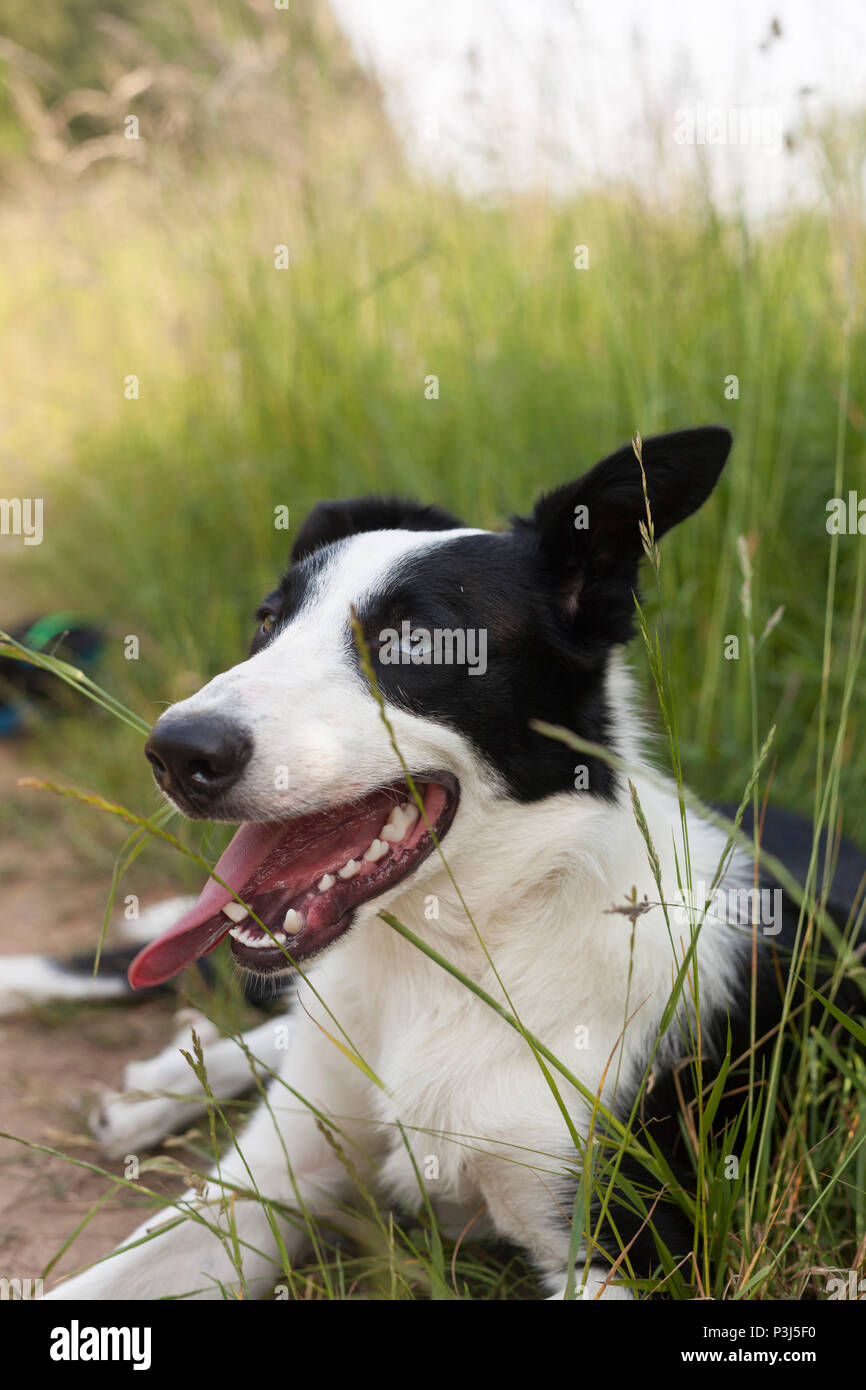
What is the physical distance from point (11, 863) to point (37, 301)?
15.6 feet

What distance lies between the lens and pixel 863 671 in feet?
10.3

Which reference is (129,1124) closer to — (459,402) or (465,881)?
(465,881)

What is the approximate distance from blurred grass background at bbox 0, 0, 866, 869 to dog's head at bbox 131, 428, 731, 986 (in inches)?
47.0

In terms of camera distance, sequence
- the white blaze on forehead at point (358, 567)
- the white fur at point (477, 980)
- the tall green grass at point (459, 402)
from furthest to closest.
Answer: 1. the tall green grass at point (459, 402)
2. the white blaze on forehead at point (358, 567)
3. the white fur at point (477, 980)

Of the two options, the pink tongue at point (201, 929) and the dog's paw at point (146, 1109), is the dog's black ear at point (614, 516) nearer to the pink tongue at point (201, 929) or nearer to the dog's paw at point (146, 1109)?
the pink tongue at point (201, 929)

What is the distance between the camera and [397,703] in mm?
1790

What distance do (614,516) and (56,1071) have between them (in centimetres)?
194

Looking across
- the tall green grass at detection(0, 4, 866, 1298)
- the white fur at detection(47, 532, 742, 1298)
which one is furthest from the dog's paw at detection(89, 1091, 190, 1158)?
the white fur at detection(47, 532, 742, 1298)

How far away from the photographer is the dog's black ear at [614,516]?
1771 millimetres

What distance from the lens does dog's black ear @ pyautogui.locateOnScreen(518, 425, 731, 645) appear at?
1.77m

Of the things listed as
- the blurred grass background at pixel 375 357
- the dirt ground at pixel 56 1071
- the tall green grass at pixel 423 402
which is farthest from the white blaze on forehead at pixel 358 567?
the blurred grass background at pixel 375 357
